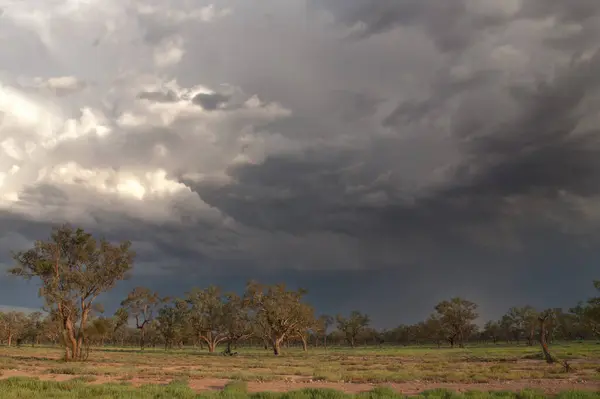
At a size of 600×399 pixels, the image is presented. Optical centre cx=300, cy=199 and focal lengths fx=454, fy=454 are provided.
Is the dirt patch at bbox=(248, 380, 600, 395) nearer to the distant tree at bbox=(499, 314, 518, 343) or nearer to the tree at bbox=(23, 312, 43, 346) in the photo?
the tree at bbox=(23, 312, 43, 346)

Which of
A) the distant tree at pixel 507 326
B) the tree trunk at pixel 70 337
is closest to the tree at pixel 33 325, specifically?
the tree trunk at pixel 70 337

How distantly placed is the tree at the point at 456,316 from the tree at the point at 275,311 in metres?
66.9

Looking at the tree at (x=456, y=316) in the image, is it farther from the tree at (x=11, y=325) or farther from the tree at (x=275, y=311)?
the tree at (x=11, y=325)

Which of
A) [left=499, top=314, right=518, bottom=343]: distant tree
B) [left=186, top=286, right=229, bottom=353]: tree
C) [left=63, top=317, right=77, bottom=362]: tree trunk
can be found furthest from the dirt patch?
[left=499, top=314, right=518, bottom=343]: distant tree

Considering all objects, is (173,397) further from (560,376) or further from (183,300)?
(183,300)

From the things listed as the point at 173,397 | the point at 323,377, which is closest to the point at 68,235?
the point at 323,377

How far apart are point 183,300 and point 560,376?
312 feet

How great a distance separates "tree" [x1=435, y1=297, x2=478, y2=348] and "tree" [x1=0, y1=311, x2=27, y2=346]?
133 m

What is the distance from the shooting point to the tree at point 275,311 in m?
88.8

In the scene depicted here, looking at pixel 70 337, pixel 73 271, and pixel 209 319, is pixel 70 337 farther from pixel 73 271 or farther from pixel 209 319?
pixel 209 319

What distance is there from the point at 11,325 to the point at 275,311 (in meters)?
103

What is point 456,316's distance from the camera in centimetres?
14212

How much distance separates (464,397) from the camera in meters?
20.4

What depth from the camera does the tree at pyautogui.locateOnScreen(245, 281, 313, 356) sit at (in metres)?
88.8
